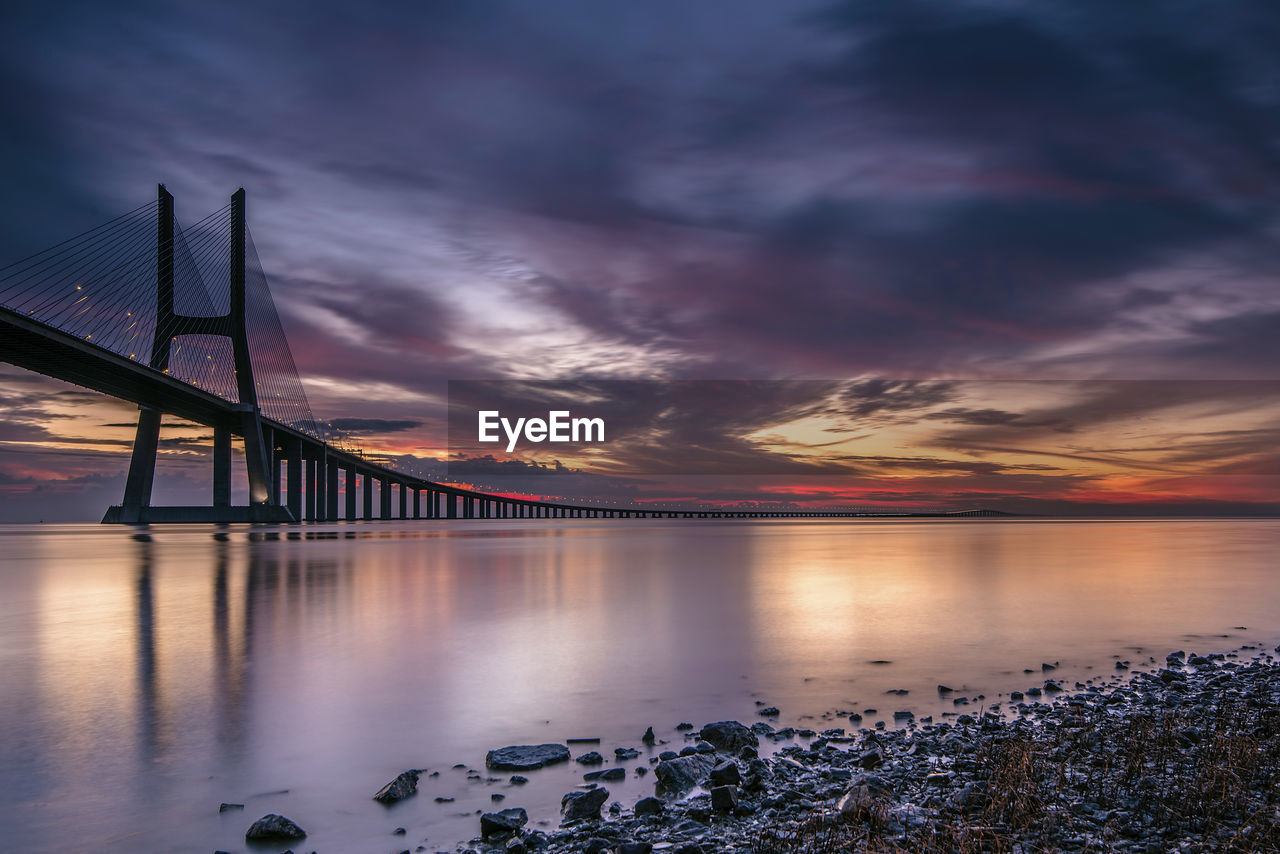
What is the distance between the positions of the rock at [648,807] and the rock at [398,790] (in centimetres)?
220

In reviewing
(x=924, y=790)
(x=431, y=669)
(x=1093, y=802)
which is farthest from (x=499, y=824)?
(x=431, y=669)

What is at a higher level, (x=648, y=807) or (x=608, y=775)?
(x=648, y=807)

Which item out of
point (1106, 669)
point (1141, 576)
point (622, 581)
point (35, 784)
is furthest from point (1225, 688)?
point (1141, 576)

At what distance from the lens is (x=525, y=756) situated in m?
7.63

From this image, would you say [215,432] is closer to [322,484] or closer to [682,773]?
[322,484]

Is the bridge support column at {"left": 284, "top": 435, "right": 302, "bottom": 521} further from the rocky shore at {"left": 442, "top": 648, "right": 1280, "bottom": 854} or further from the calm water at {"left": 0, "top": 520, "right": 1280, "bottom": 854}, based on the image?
the rocky shore at {"left": 442, "top": 648, "right": 1280, "bottom": 854}

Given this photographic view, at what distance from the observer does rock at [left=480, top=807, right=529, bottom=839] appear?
19.0ft

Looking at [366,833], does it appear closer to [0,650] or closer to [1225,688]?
[1225,688]

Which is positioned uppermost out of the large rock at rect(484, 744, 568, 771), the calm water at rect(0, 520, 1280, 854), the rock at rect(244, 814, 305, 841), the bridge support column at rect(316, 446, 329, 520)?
the bridge support column at rect(316, 446, 329, 520)

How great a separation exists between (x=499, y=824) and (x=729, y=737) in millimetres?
2978

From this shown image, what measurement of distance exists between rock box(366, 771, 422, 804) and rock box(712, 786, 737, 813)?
9.21ft

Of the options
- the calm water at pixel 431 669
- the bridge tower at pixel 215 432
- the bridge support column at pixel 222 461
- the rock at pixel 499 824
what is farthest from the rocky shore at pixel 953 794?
the bridge support column at pixel 222 461

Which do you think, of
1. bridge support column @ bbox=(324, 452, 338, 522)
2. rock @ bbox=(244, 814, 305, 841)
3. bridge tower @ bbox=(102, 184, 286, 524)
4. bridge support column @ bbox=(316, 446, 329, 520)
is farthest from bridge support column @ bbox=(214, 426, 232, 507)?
rock @ bbox=(244, 814, 305, 841)

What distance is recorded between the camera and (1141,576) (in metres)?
31.4
